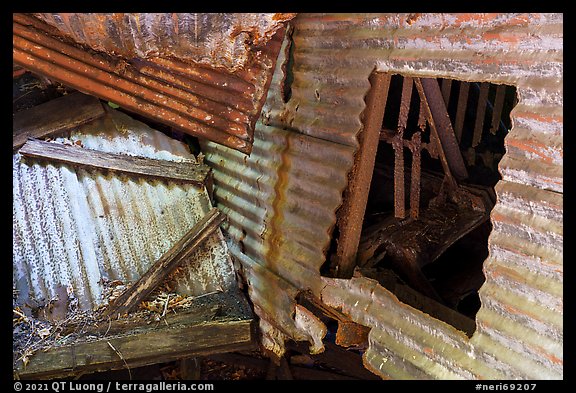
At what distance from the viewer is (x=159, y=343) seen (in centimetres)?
457

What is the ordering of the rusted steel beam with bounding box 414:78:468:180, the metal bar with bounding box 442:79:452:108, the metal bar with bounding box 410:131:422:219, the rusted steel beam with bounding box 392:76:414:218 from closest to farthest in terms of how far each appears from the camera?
the rusted steel beam with bounding box 392:76:414:218 → the rusted steel beam with bounding box 414:78:468:180 → the metal bar with bounding box 410:131:422:219 → the metal bar with bounding box 442:79:452:108

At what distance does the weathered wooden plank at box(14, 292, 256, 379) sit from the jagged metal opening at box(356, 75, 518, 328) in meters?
1.19

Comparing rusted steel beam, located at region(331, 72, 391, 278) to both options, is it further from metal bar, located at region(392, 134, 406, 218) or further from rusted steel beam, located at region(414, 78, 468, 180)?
rusted steel beam, located at region(414, 78, 468, 180)

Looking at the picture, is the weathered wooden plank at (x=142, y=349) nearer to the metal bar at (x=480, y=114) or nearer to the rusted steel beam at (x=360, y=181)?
the rusted steel beam at (x=360, y=181)

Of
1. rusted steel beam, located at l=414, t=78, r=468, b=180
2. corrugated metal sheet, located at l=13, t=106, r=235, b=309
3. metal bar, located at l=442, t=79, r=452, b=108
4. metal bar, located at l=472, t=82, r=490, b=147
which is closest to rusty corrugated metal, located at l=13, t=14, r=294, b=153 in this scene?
corrugated metal sheet, located at l=13, t=106, r=235, b=309

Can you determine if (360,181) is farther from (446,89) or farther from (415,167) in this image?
(446,89)

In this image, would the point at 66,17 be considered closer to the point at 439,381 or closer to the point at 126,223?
the point at 126,223

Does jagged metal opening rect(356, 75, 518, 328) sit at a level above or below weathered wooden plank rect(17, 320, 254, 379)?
above

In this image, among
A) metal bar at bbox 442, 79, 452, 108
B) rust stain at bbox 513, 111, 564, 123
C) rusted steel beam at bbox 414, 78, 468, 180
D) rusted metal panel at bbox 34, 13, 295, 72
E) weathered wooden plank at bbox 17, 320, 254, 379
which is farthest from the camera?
metal bar at bbox 442, 79, 452, 108

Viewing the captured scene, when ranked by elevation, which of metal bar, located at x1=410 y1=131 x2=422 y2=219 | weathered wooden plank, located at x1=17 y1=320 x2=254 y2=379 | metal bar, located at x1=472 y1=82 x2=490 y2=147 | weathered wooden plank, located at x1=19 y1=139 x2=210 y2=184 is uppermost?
metal bar, located at x1=472 y1=82 x2=490 y2=147

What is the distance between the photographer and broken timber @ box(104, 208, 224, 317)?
4805mm

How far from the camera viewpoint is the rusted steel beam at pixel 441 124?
15.8ft

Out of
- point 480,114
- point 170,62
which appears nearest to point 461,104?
point 480,114

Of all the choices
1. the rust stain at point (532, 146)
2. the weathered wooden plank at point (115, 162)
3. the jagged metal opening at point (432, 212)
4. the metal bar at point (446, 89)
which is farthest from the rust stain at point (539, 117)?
the weathered wooden plank at point (115, 162)
